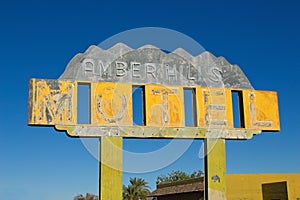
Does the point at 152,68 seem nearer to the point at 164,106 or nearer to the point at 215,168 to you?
the point at 164,106

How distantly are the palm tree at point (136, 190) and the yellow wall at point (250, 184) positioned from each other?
1209 inches

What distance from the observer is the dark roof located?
2331cm

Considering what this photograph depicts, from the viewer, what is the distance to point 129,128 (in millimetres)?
9586

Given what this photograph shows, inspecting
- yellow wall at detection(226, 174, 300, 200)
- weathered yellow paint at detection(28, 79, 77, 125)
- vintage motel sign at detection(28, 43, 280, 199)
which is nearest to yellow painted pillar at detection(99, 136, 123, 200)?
vintage motel sign at detection(28, 43, 280, 199)

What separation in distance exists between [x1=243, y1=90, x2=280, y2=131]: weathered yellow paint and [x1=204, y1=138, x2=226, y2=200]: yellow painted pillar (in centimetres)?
88

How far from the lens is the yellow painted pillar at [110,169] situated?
30.2 feet

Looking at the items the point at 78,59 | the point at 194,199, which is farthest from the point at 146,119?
the point at 194,199

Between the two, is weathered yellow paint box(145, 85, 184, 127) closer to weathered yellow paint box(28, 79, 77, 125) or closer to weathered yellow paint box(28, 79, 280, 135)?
weathered yellow paint box(28, 79, 280, 135)

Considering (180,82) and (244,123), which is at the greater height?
(180,82)

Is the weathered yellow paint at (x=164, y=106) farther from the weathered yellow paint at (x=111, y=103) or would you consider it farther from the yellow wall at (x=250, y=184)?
the yellow wall at (x=250, y=184)

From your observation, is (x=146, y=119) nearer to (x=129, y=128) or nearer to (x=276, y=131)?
(x=129, y=128)

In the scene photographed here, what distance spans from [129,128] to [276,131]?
3622mm

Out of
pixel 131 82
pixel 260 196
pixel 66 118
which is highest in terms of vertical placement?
pixel 131 82

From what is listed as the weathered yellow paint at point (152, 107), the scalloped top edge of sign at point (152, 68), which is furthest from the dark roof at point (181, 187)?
the scalloped top edge of sign at point (152, 68)
